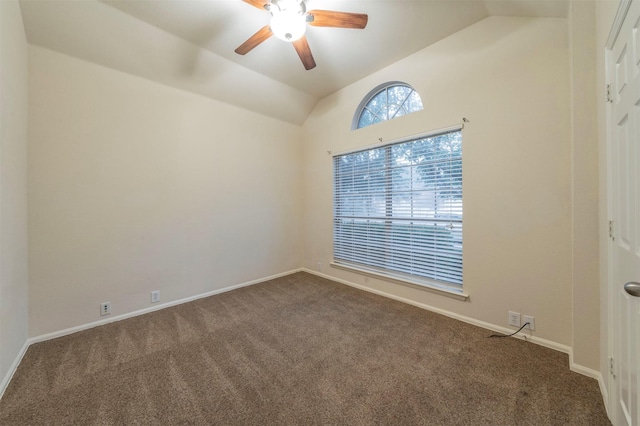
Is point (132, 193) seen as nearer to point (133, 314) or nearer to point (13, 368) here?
point (133, 314)

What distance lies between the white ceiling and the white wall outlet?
98.1 inches

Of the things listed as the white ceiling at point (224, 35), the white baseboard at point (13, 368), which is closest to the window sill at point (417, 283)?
the white ceiling at point (224, 35)

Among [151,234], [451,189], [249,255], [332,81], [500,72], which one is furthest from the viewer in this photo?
[249,255]

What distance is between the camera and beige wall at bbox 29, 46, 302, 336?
86.7 inches

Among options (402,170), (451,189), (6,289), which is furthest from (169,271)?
(451,189)

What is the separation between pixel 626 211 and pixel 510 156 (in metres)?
1.16

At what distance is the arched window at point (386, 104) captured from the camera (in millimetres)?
2914

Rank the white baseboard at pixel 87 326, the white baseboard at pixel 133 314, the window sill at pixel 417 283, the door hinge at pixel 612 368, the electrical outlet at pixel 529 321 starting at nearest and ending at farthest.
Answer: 1. the door hinge at pixel 612 368
2. the white baseboard at pixel 87 326
3. the electrical outlet at pixel 529 321
4. the white baseboard at pixel 133 314
5. the window sill at pixel 417 283

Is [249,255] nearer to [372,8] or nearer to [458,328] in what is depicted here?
[458,328]

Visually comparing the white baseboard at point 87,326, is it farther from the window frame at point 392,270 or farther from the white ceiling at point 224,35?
the white ceiling at point 224,35

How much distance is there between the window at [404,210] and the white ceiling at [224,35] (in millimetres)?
1043

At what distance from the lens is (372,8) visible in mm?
2189

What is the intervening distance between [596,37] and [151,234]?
4.22 metres

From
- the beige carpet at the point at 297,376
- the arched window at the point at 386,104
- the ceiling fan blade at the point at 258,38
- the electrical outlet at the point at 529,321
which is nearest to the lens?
the beige carpet at the point at 297,376
